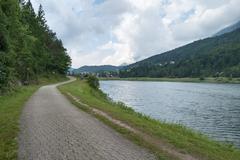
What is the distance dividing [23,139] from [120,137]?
381 centimetres

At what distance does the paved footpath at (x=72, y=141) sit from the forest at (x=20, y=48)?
18.2 m

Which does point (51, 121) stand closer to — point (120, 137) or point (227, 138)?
point (120, 137)

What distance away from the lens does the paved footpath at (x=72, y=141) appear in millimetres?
11141

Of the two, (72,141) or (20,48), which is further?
(20,48)

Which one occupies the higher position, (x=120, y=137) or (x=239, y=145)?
(x=120, y=137)

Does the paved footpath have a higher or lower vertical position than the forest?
lower

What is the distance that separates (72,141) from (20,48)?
4132cm

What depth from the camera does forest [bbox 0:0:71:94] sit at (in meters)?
35.3

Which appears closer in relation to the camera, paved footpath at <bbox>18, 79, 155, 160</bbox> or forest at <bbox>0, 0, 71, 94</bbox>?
paved footpath at <bbox>18, 79, 155, 160</bbox>

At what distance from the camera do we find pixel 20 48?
51.9 meters

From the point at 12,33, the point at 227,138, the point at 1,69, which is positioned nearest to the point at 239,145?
the point at 227,138

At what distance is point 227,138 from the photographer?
26.4 meters

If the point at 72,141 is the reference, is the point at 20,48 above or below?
above

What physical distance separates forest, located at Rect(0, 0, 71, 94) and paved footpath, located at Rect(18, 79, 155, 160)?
18.2 m
